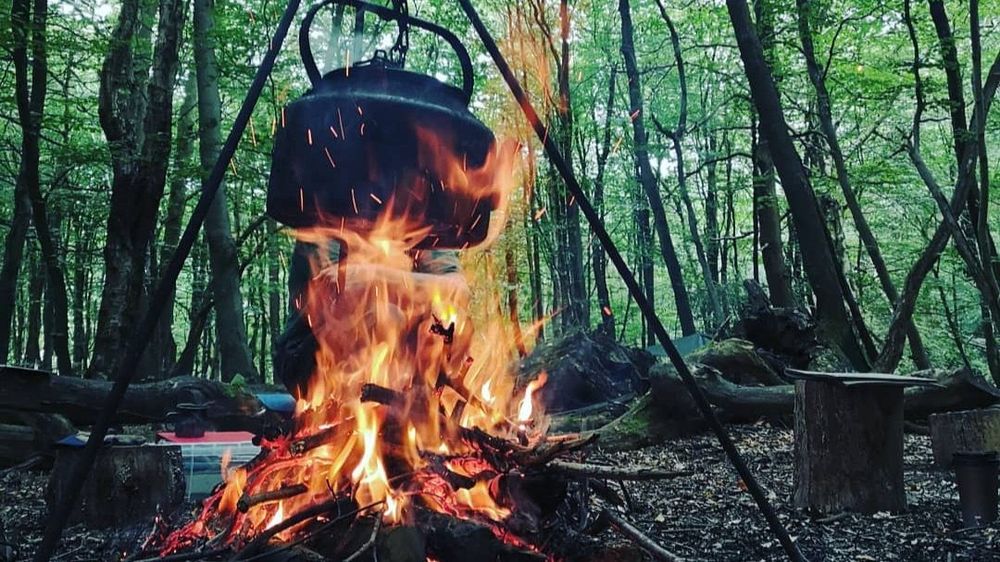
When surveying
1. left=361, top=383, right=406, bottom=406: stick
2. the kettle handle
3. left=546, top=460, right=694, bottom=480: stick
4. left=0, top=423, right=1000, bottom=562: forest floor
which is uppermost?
the kettle handle

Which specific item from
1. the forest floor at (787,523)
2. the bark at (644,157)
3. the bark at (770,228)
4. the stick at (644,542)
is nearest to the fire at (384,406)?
the stick at (644,542)

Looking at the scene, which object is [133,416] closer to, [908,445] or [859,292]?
[908,445]

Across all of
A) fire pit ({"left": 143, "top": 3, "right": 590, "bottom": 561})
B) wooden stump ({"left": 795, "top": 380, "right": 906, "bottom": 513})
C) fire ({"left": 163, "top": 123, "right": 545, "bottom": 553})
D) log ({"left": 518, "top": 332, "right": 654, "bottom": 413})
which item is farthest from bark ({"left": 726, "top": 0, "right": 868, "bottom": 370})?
fire ({"left": 163, "top": 123, "right": 545, "bottom": 553})

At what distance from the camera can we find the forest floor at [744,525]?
302cm

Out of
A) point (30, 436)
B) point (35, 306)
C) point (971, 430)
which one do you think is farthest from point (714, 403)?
point (35, 306)

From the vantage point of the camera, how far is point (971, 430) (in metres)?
4.64

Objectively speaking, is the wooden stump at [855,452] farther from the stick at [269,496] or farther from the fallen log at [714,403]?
the stick at [269,496]

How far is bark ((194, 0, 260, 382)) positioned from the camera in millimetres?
→ 10125

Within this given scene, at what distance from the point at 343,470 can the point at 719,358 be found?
5257 millimetres

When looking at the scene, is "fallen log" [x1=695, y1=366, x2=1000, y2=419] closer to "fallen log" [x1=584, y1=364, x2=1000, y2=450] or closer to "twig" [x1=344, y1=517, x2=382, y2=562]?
"fallen log" [x1=584, y1=364, x2=1000, y2=450]

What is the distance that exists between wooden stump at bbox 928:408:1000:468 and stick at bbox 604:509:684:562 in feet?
10.2

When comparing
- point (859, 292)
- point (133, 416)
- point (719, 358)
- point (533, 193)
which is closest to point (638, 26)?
point (533, 193)

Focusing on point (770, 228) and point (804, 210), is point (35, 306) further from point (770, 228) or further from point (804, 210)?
point (804, 210)

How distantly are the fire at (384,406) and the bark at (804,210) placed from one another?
5.63 m
